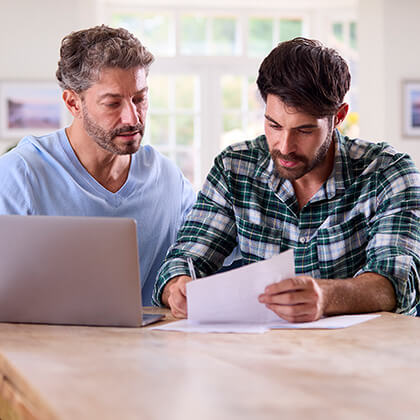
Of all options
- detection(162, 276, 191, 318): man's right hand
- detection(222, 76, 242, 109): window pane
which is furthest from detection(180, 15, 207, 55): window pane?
detection(162, 276, 191, 318): man's right hand

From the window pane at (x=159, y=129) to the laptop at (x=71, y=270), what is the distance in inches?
193

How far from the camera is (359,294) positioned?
1485 mm

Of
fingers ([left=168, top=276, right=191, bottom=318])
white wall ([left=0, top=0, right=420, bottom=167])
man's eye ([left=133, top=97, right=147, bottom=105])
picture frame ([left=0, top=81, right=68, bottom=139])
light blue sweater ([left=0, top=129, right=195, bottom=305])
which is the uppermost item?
white wall ([left=0, top=0, right=420, bottom=167])

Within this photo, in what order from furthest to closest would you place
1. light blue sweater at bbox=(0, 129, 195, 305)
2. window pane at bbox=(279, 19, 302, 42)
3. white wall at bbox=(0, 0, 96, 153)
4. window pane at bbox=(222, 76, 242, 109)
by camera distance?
window pane at bbox=(279, 19, 302, 42)
window pane at bbox=(222, 76, 242, 109)
white wall at bbox=(0, 0, 96, 153)
light blue sweater at bbox=(0, 129, 195, 305)

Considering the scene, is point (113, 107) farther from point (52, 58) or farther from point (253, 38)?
point (253, 38)

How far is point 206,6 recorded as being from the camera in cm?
623

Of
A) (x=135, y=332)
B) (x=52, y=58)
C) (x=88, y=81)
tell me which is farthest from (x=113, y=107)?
(x=52, y=58)

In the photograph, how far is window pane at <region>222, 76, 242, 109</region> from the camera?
20.6 ft

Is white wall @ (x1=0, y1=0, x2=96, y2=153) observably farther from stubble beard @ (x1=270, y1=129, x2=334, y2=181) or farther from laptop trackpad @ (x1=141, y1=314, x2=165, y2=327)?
laptop trackpad @ (x1=141, y1=314, x2=165, y2=327)

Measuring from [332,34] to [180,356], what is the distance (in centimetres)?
584

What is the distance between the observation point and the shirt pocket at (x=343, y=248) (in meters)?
1.75

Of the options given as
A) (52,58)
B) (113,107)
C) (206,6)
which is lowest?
(113,107)

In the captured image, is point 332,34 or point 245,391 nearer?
point 245,391

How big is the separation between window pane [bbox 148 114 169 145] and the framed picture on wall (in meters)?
2.09
